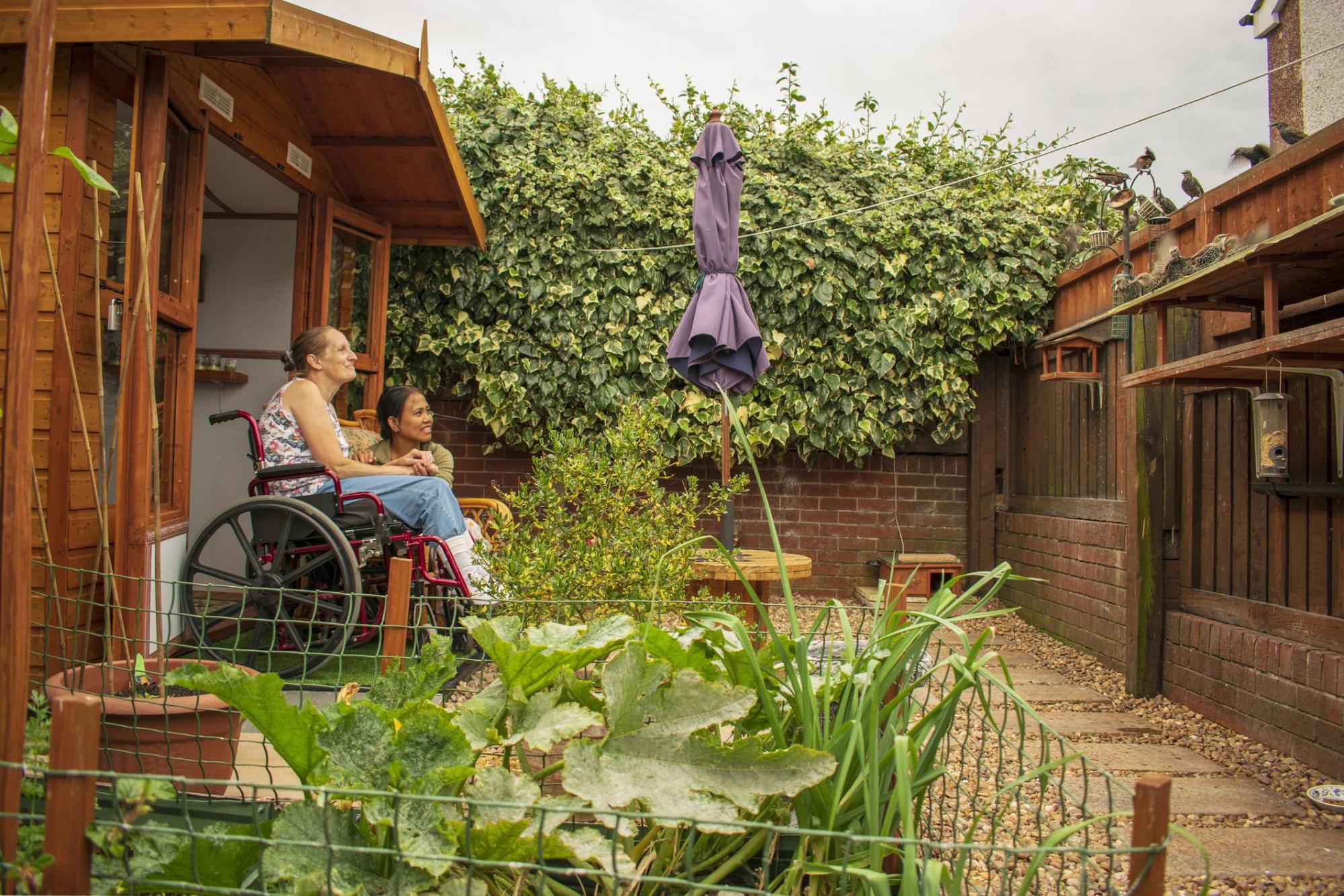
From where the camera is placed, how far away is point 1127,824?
8.26ft

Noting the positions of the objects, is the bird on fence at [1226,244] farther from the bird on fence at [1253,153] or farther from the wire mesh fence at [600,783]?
the wire mesh fence at [600,783]

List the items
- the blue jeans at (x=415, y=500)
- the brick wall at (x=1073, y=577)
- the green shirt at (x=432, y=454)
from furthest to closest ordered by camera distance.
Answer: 1. the brick wall at (x=1073, y=577)
2. the green shirt at (x=432, y=454)
3. the blue jeans at (x=415, y=500)

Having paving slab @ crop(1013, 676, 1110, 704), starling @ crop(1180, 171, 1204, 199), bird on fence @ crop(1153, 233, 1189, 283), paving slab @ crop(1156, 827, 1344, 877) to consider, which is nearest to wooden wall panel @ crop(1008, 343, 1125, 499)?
bird on fence @ crop(1153, 233, 1189, 283)

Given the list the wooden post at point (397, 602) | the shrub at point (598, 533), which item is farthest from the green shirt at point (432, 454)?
the wooden post at point (397, 602)

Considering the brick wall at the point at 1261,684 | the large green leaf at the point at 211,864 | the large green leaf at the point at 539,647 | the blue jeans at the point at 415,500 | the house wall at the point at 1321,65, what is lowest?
the brick wall at the point at 1261,684

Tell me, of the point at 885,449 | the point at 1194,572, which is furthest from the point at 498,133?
the point at 1194,572

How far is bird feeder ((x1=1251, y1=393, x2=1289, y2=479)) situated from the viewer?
321cm

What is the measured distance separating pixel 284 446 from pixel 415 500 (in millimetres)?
541

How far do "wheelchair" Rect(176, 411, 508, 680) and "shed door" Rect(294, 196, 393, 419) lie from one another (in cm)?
148

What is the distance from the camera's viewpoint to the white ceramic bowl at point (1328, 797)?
2.85m

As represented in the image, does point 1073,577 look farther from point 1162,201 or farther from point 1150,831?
point 1150,831

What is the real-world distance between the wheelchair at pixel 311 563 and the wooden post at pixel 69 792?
84.0 inches

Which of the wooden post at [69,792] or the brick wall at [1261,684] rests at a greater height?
the wooden post at [69,792]

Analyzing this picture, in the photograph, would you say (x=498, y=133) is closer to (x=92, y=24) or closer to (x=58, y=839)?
(x=92, y=24)
